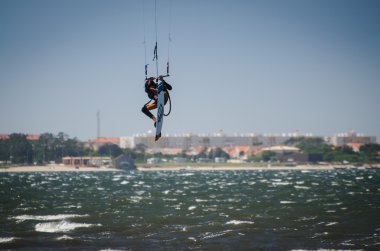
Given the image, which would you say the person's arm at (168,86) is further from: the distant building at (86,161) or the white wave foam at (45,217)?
the distant building at (86,161)

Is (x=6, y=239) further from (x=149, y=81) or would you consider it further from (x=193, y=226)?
(x=149, y=81)

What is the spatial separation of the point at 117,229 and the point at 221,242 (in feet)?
19.9

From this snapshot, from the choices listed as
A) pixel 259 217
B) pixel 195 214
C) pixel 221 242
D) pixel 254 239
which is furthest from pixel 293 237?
pixel 195 214

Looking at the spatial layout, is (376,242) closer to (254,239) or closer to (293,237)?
(293,237)

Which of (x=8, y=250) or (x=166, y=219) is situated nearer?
(x=8, y=250)

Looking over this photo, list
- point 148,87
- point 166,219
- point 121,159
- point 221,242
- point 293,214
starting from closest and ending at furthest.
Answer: point 148,87
point 221,242
point 166,219
point 293,214
point 121,159

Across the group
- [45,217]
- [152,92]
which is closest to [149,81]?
[152,92]

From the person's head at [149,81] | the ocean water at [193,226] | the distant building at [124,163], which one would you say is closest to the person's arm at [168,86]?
the person's head at [149,81]

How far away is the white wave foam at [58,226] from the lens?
2625 centimetres

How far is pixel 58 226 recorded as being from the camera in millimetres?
27547

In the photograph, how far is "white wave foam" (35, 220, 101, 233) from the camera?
2625 centimetres

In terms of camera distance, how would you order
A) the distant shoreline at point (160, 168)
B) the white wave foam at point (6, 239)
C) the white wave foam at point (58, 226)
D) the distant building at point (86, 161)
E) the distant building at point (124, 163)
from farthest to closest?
the distant building at point (86, 161) < the distant building at point (124, 163) < the distant shoreline at point (160, 168) < the white wave foam at point (58, 226) < the white wave foam at point (6, 239)

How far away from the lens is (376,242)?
2223 cm

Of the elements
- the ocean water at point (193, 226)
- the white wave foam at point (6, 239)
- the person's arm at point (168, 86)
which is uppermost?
the person's arm at point (168, 86)
